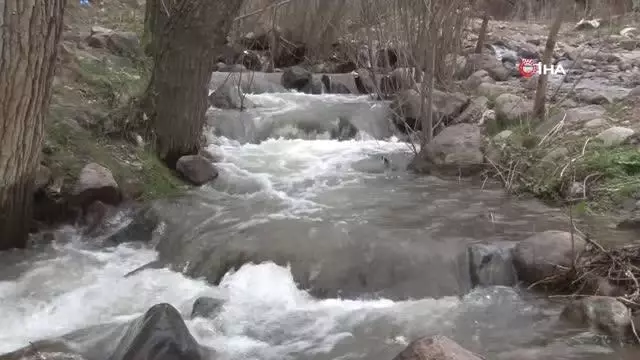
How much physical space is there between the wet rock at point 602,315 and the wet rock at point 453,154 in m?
3.27

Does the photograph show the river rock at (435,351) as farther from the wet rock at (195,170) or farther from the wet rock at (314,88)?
the wet rock at (314,88)

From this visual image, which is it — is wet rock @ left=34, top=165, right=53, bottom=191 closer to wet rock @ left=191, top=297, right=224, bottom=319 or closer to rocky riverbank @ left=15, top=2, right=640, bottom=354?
rocky riverbank @ left=15, top=2, right=640, bottom=354

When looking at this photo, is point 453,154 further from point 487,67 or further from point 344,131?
point 487,67

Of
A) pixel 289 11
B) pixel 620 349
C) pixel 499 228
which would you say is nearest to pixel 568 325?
pixel 620 349

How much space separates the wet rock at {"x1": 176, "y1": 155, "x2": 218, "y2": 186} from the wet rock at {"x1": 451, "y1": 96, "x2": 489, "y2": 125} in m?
3.45

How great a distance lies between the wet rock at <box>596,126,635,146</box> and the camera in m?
6.80

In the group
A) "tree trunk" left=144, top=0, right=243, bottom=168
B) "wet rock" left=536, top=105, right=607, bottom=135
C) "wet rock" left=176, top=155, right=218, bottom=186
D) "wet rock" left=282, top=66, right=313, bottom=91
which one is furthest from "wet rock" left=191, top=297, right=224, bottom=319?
"wet rock" left=282, top=66, right=313, bottom=91

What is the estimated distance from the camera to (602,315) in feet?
13.4

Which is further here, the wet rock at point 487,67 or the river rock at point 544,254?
the wet rock at point 487,67

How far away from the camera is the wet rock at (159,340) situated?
3.62 meters

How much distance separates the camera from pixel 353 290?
4918mm

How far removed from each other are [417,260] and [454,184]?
228cm

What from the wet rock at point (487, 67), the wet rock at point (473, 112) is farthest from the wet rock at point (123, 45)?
the wet rock at point (487, 67)

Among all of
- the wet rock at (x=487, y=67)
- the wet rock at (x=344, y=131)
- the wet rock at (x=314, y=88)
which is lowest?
the wet rock at (x=344, y=131)
